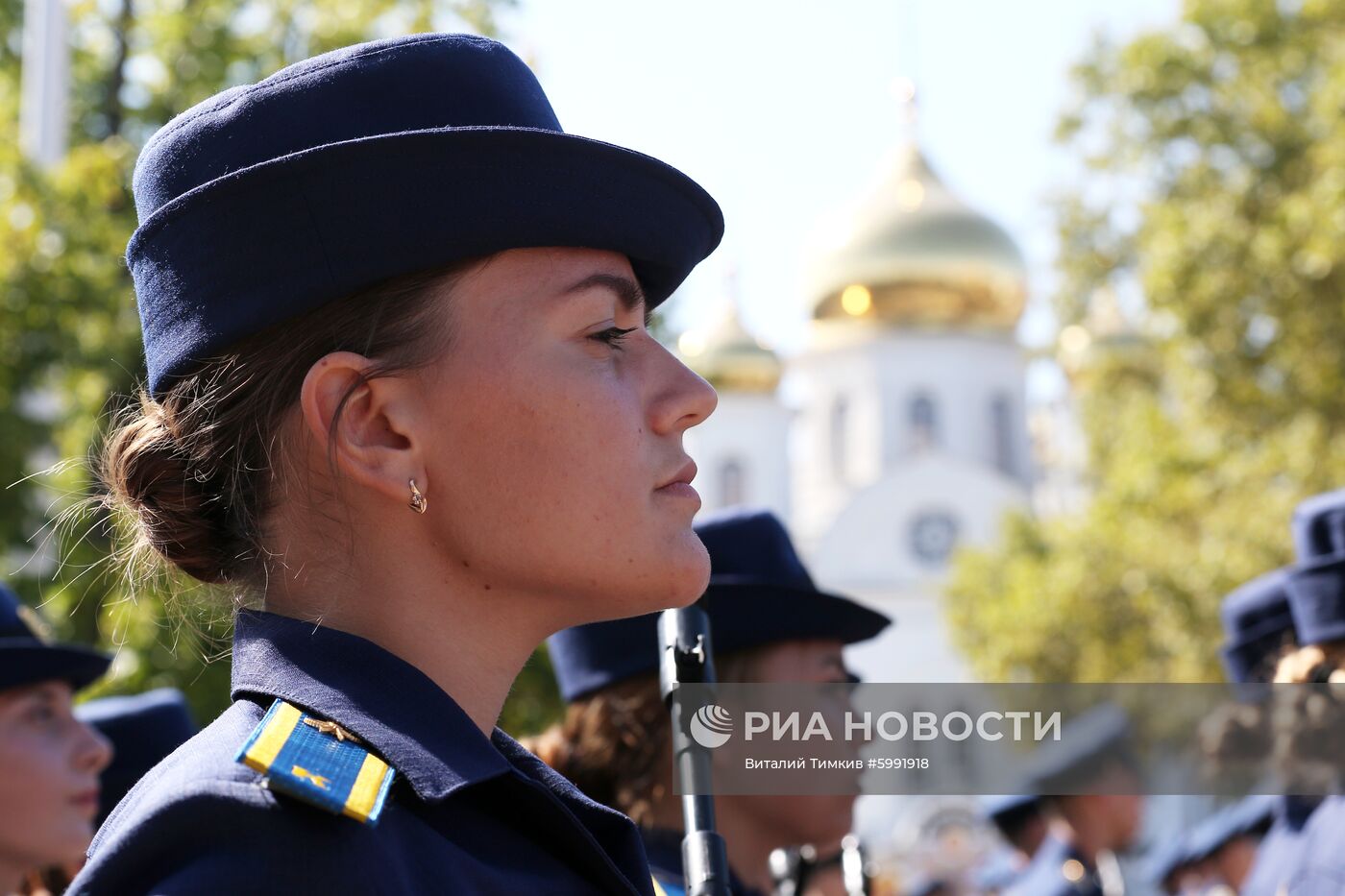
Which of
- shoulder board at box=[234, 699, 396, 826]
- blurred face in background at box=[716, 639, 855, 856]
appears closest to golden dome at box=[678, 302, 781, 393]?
blurred face in background at box=[716, 639, 855, 856]

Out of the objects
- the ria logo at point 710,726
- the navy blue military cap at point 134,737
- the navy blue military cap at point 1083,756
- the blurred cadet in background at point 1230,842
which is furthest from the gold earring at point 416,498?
the blurred cadet in background at point 1230,842

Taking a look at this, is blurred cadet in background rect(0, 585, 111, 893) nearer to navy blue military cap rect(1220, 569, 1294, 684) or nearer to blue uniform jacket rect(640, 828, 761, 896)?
blue uniform jacket rect(640, 828, 761, 896)

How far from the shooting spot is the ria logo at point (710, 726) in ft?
7.77

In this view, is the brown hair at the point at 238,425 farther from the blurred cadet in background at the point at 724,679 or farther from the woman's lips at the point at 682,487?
the blurred cadet in background at the point at 724,679

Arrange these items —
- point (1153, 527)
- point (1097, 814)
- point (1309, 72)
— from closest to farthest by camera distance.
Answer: point (1097, 814)
point (1309, 72)
point (1153, 527)

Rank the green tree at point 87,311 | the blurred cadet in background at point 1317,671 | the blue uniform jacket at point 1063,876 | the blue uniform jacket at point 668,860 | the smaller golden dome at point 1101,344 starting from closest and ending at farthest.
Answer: the blue uniform jacket at point 668,860, the blurred cadet in background at point 1317,671, the blue uniform jacket at point 1063,876, the green tree at point 87,311, the smaller golden dome at point 1101,344

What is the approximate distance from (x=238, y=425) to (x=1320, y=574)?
3.15m

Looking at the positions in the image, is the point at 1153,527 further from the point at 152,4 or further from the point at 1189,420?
the point at 152,4

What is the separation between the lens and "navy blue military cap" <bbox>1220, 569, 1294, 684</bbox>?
502 cm

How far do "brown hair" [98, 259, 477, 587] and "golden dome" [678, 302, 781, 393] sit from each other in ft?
172

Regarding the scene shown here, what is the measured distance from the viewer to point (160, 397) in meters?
2.00

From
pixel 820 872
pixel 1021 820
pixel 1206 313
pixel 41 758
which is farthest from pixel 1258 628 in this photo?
pixel 1206 313

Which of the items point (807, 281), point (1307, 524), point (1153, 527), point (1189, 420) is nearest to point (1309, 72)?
point (1189, 420)

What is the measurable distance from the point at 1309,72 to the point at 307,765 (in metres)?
18.4
